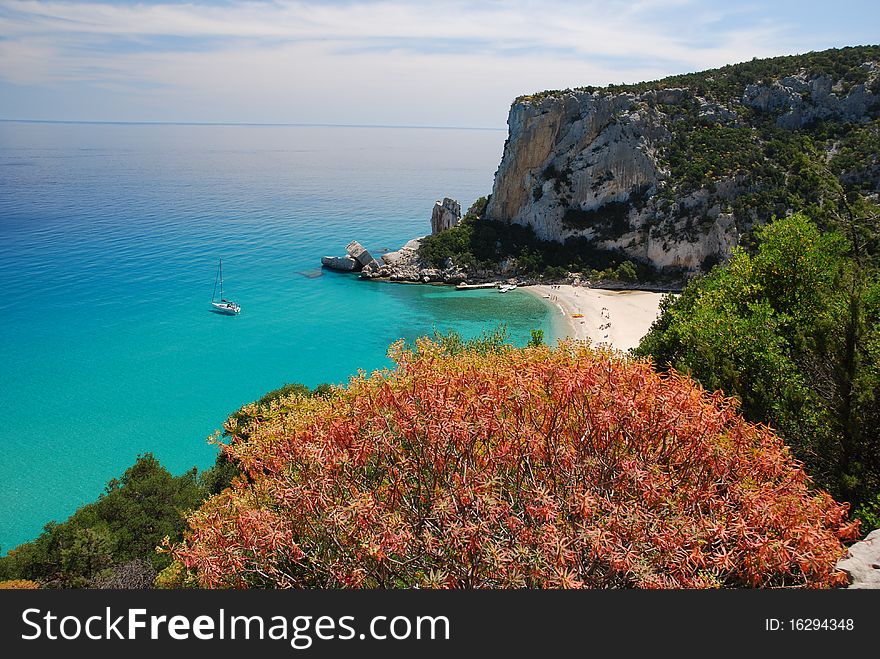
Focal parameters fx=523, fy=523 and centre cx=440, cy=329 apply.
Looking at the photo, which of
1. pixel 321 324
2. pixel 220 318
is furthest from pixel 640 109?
pixel 220 318

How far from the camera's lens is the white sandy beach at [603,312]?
42.4 meters

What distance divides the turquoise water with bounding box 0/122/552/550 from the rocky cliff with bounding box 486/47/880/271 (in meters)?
16.5

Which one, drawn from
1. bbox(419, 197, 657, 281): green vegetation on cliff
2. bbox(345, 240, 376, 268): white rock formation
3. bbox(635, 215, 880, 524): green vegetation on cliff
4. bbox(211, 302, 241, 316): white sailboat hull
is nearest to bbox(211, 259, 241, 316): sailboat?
bbox(211, 302, 241, 316): white sailboat hull

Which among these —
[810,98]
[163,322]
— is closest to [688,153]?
[810,98]

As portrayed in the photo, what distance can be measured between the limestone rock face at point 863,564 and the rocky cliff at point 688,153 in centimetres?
5237

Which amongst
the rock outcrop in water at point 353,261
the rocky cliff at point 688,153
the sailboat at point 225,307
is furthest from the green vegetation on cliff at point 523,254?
the sailboat at point 225,307

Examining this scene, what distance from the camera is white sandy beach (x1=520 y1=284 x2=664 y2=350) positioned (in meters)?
42.4

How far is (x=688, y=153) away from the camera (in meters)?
59.1

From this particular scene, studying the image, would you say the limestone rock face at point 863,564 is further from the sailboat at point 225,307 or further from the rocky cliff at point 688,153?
the rocky cliff at point 688,153

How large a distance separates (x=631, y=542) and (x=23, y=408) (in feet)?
126

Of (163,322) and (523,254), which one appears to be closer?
(163,322)

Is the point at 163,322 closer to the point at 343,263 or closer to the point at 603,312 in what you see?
the point at 343,263

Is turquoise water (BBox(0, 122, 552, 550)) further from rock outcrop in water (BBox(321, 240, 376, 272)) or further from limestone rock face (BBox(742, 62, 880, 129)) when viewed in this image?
limestone rock face (BBox(742, 62, 880, 129))

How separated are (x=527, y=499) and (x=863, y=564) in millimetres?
4171
